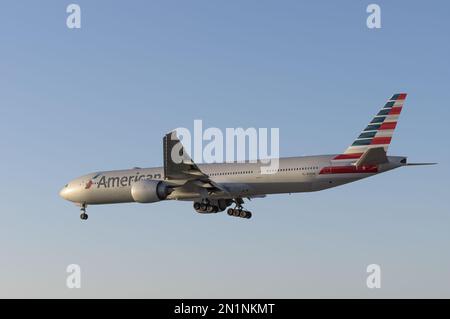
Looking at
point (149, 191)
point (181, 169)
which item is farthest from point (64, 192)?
point (181, 169)

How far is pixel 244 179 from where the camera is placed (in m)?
50.6

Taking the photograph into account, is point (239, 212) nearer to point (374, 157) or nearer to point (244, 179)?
point (244, 179)

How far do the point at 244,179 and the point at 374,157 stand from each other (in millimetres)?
9525

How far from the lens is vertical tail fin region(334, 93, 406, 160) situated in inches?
1863

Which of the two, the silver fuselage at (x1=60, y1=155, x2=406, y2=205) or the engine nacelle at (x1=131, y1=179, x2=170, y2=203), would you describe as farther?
the engine nacelle at (x1=131, y1=179, x2=170, y2=203)

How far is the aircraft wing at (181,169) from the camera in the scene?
47.3 meters

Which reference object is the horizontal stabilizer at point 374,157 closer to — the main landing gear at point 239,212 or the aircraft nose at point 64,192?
the main landing gear at point 239,212

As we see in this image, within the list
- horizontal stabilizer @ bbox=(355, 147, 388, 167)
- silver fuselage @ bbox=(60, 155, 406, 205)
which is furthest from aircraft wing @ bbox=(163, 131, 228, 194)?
horizontal stabilizer @ bbox=(355, 147, 388, 167)

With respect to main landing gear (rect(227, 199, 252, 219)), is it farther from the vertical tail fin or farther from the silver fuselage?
the vertical tail fin

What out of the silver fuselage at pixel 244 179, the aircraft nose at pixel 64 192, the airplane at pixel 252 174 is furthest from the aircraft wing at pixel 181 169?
the aircraft nose at pixel 64 192
